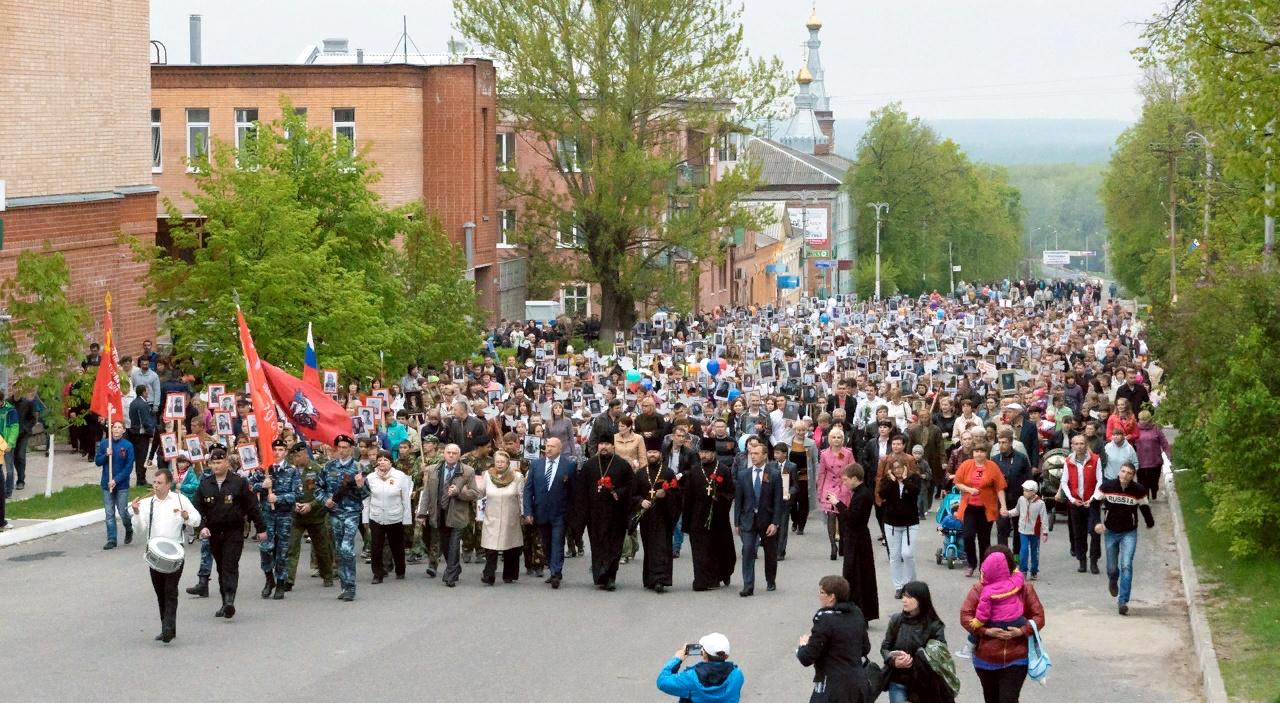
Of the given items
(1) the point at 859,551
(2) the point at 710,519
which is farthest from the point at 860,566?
(2) the point at 710,519

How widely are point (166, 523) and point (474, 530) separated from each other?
16.2 ft

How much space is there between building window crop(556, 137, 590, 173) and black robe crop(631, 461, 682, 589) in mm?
40159

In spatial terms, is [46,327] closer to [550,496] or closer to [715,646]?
[550,496]

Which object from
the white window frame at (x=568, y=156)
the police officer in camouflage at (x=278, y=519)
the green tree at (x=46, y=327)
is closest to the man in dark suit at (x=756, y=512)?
the police officer in camouflage at (x=278, y=519)

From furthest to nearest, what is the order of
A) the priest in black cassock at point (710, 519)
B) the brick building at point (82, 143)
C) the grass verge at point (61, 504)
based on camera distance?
the brick building at point (82, 143) → the grass verge at point (61, 504) → the priest in black cassock at point (710, 519)

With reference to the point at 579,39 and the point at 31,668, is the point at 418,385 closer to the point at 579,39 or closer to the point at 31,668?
the point at 31,668

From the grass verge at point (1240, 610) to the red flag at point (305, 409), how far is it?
1015 centimetres

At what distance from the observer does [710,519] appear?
18.9 m

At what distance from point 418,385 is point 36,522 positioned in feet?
33.4

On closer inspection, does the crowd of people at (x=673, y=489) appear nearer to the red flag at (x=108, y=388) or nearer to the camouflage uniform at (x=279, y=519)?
the camouflage uniform at (x=279, y=519)

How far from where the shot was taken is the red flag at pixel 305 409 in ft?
73.8

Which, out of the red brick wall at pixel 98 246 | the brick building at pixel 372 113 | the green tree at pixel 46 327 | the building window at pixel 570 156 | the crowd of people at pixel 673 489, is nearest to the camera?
the crowd of people at pixel 673 489

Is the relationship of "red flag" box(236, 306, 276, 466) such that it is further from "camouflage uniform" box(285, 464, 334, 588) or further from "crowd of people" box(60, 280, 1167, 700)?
"camouflage uniform" box(285, 464, 334, 588)

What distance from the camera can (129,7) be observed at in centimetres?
3794
